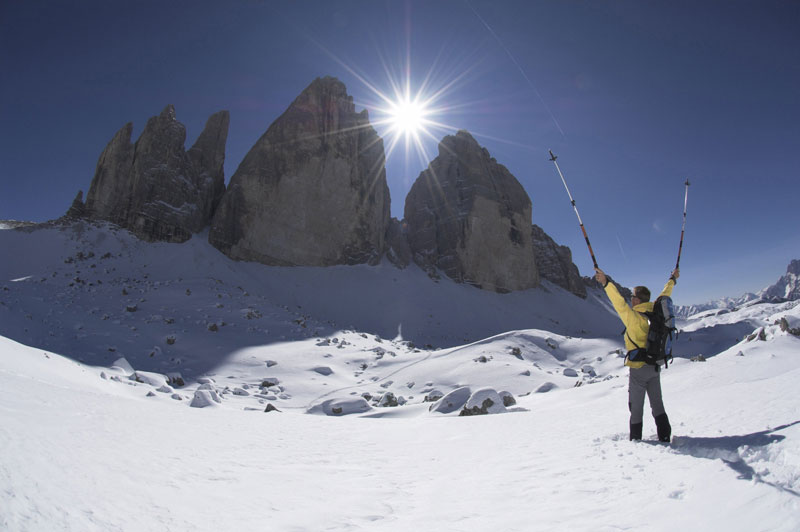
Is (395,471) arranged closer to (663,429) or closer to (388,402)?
(663,429)

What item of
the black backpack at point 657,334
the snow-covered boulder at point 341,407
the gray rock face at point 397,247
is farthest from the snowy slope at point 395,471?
the gray rock face at point 397,247

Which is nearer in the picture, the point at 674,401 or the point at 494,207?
the point at 674,401

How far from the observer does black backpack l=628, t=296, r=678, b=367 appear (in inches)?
180

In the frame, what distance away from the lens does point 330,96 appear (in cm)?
4544

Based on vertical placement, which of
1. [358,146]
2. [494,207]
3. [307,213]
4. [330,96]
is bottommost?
[307,213]

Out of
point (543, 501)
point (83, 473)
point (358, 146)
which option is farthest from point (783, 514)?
point (358, 146)

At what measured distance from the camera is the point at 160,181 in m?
36.5

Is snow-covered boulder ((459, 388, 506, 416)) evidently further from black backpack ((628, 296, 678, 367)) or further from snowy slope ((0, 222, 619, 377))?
snowy slope ((0, 222, 619, 377))

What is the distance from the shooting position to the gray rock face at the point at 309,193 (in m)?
38.1

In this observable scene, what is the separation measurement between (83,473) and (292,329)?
68.7 ft

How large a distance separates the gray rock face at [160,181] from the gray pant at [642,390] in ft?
127

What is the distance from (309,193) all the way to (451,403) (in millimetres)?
34966

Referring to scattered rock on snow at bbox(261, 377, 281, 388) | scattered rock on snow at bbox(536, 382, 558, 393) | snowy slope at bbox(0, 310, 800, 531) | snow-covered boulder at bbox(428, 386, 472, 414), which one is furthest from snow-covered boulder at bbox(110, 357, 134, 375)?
scattered rock on snow at bbox(536, 382, 558, 393)

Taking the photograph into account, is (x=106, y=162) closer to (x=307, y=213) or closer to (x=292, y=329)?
(x=307, y=213)
